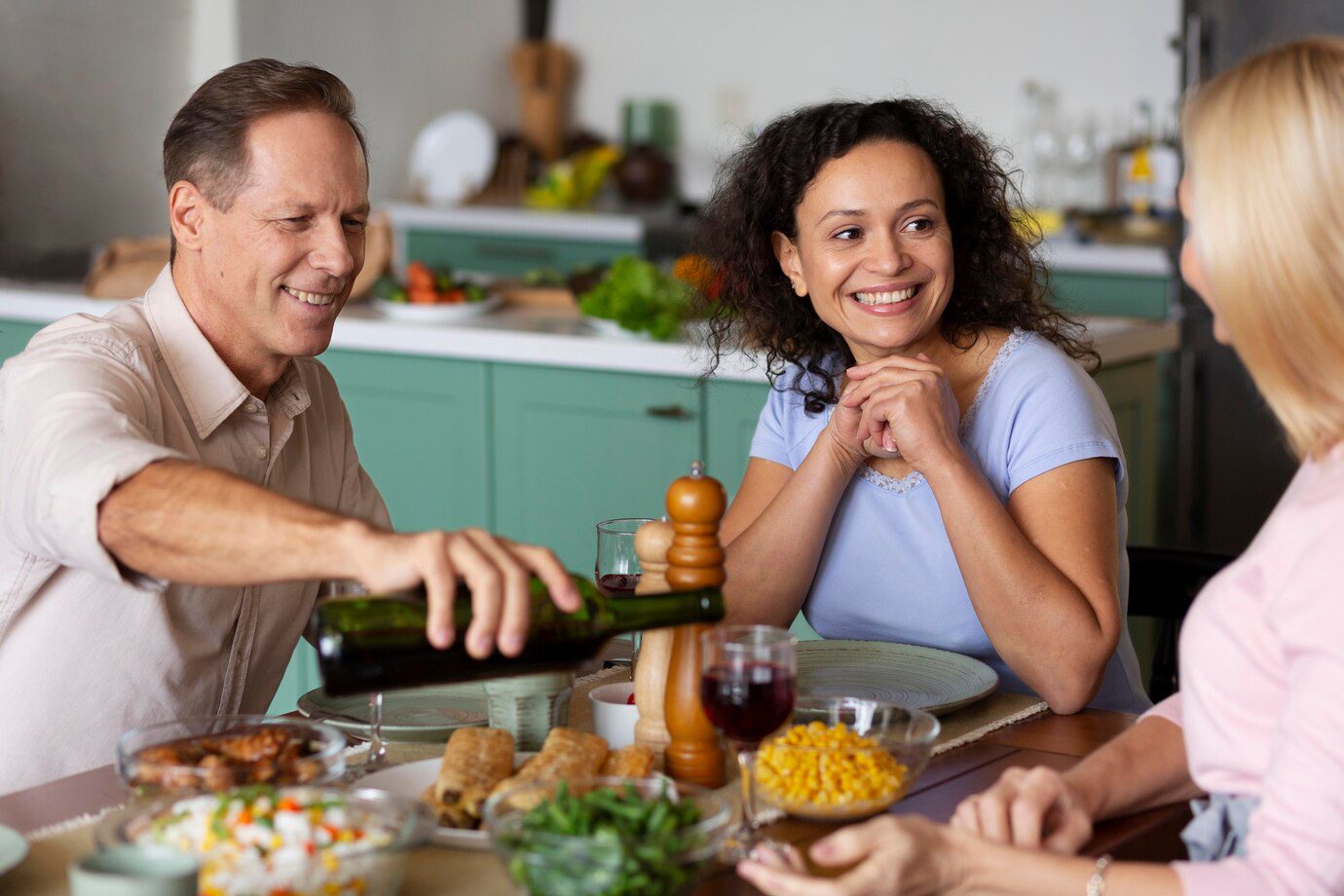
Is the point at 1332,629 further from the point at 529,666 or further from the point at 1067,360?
the point at 1067,360

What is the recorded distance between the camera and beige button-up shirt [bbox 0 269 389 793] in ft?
4.55

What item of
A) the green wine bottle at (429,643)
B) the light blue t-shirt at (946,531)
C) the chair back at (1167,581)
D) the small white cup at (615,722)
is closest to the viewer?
the green wine bottle at (429,643)

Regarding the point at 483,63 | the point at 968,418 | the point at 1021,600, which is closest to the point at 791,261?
the point at 968,418

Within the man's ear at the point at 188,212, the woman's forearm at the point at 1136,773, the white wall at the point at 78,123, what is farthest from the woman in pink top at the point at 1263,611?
the white wall at the point at 78,123

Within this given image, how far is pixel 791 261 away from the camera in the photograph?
2.20 m

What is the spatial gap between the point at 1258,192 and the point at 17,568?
126 centimetres

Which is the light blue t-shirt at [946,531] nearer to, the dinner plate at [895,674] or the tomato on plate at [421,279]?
the dinner plate at [895,674]

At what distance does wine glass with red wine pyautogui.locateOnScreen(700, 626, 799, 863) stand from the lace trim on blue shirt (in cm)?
79

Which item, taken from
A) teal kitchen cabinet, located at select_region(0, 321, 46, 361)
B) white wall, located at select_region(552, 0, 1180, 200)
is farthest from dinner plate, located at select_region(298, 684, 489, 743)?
white wall, located at select_region(552, 0, 1180, 200)

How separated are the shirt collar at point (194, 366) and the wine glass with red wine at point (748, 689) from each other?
30.9 inches

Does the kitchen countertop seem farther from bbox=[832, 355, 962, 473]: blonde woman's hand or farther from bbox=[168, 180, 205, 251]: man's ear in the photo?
bbox=[168, 180, 205, 251]: man's ear

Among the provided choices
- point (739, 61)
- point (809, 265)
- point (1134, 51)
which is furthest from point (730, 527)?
point (739, 61)

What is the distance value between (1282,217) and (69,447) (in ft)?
3.25

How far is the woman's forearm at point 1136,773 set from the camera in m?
1.33
